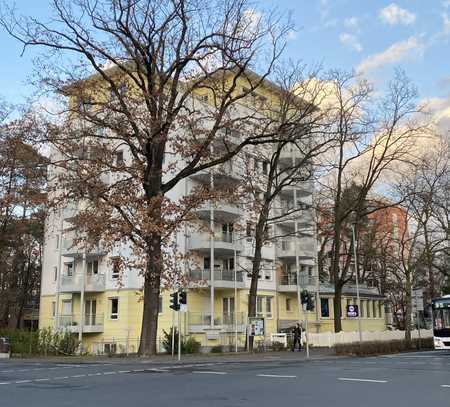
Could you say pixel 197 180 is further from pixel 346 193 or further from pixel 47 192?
pixel 47 192

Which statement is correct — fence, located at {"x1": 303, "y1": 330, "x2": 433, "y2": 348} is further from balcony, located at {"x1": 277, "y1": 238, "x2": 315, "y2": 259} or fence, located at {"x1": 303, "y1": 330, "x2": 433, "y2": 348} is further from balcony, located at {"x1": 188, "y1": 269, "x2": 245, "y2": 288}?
balcony, located at {"x1": 277, "y1": 238, "x2": 315, "y2": 259}

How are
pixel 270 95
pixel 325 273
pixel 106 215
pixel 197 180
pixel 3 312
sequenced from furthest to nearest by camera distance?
pixel 325 273 → pixel 3 312 → pixel 197 180 → pixel 270 95 → pixel 106 215

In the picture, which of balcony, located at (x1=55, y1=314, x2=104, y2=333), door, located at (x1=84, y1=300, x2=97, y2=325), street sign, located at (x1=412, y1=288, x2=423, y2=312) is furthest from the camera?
door, located at (x1=84, y1=300, x2=97, y2=325)

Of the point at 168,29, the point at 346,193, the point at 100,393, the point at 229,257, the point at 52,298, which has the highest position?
the point at 168,29

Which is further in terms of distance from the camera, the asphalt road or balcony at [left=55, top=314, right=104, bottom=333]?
balcony at [left=55, top=314, right=104, bottom=333]

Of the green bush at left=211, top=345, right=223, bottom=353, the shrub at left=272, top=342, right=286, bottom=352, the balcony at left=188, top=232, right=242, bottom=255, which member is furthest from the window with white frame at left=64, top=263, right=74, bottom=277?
the shrub at left=272, top=342, right=286, bottom=352

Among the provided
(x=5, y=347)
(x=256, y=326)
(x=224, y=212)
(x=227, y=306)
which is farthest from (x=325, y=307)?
(x=5, y=347)

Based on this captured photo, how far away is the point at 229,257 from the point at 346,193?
1111cm

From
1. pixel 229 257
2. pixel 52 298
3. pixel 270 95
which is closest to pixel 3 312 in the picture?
pixel 52 298

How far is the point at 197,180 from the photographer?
47562 millimetres

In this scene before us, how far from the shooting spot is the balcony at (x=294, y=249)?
172 ft

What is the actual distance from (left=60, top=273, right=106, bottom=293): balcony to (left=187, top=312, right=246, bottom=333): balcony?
7.49m

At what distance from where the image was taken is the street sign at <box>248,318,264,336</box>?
3309cm

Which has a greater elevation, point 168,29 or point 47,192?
point 168,29
